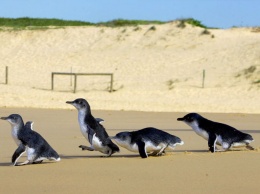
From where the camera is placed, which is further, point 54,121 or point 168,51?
point 168,51

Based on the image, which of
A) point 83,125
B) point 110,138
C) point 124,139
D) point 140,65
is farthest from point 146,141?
point 140,65

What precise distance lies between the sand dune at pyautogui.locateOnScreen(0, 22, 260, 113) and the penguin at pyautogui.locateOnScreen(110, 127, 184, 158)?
17029 mm

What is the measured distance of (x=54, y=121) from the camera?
1784 centimetres

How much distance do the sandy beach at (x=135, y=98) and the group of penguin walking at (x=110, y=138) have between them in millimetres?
→ 153

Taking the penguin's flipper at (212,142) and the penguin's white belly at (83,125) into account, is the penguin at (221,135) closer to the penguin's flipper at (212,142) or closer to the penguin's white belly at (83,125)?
the penguin's flipper at (212,142)

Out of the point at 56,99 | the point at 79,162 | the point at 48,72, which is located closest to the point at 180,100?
the point at 56,99

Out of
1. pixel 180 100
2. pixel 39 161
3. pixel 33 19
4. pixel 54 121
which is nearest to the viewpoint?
pixel 39 161

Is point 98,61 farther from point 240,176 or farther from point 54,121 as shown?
point 240,176

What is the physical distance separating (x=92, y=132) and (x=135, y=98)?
2355cm

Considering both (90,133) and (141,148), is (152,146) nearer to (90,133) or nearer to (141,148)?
(141,148)

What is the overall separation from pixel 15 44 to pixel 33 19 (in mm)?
10500

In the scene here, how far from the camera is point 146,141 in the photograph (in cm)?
1021

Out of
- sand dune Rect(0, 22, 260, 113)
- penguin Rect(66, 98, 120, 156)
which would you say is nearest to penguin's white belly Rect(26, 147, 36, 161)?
penguin Rect(66, 98, 120, 156)

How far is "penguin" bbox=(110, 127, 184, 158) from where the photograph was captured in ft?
33.3
